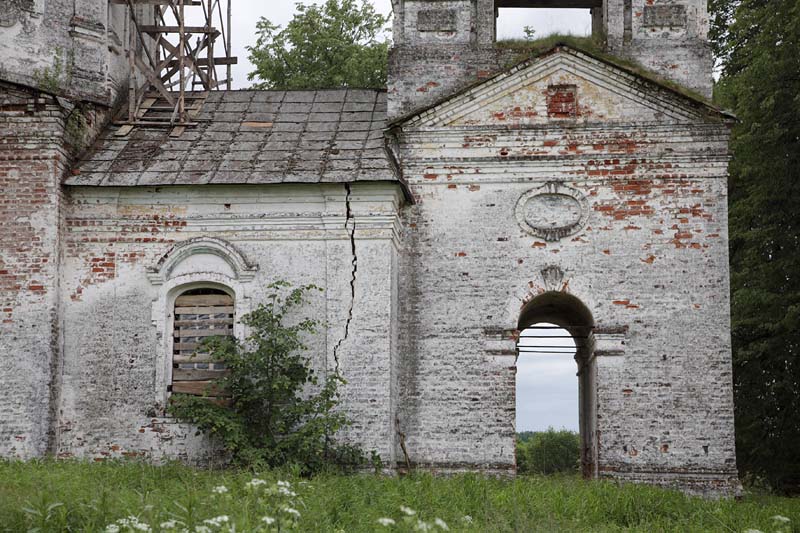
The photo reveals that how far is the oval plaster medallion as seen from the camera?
13680 mm

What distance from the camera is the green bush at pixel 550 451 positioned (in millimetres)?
31914

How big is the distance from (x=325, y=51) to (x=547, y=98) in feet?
32.7

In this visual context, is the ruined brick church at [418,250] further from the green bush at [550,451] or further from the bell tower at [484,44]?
the green bush at [550,451]

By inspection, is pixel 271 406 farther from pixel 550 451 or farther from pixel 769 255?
pixel 550 451

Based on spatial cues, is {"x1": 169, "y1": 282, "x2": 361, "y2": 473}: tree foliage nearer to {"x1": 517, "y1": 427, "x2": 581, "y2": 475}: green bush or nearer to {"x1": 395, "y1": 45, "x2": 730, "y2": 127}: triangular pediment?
{"x1": 395, "y1": 45, "x2": 730, "y2": 127}: triangular pediment

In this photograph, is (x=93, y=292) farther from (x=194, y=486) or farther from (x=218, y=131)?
(x=194, y=486)

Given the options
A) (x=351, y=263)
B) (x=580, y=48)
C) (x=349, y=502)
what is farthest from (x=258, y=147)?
(x=349, y=502)

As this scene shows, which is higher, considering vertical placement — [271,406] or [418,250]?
[418,250]

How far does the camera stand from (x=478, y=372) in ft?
44.1

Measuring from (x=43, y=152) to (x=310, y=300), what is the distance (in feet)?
12.8

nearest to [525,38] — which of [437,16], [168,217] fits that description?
[437,16]

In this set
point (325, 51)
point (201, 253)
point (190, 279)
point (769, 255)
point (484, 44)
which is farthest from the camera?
point (325, 51)

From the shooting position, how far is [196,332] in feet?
44.5

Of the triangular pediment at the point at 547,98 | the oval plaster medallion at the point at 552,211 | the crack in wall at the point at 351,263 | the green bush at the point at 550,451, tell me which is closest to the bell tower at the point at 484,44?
the triangular pediment at the point at 547,98
